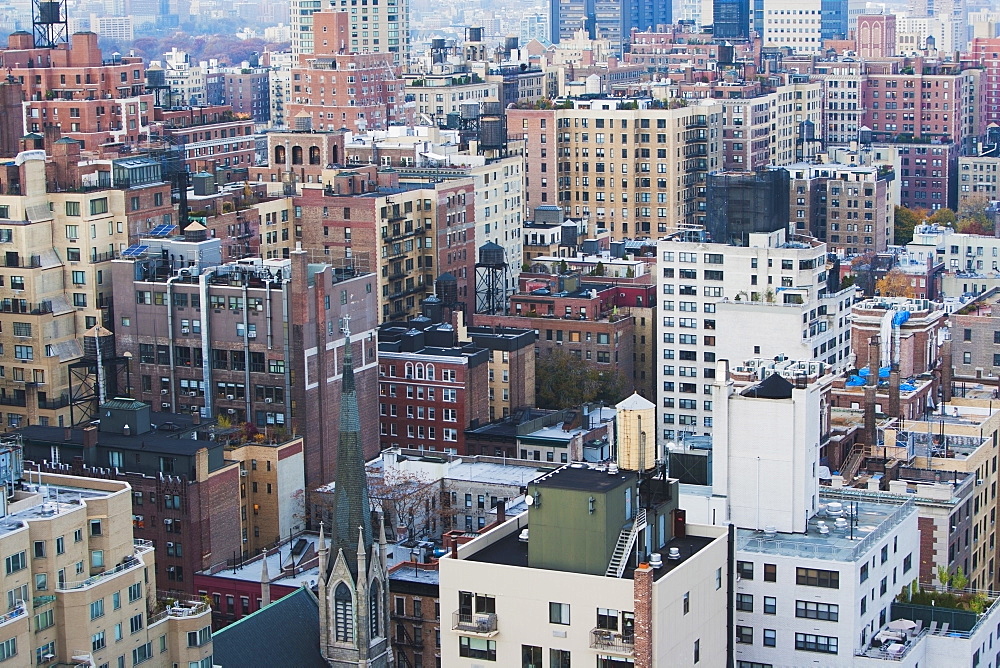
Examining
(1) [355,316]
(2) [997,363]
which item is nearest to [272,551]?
(1) [355,316]

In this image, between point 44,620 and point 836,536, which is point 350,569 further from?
point 836,536

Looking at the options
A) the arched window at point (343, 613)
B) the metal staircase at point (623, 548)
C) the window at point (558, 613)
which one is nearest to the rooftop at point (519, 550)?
the metal staircase at point (623, 548)

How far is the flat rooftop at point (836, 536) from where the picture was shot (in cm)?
10000

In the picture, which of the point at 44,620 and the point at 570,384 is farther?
the point at 570,384

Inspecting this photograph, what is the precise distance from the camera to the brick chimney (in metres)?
85.4

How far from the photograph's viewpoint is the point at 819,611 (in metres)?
98.1

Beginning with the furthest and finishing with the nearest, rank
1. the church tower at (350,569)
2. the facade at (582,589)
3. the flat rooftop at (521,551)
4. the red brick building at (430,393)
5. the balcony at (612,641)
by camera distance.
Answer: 1. the red brick building at (430,393)
2. the church tower at (350,569)
3. the flat rooftop at (521,551)
4. the facade at (582,589)
5. the balcony at (612,641)

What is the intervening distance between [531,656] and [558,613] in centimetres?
256

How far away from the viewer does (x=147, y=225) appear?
174375 millimetres

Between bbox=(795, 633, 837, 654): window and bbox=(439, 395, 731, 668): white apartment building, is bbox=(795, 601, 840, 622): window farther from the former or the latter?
bbox=(439, 395, 731, 668): white apartment building

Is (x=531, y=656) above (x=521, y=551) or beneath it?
beneath

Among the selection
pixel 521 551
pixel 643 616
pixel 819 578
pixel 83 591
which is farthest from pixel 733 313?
pixel 643 616

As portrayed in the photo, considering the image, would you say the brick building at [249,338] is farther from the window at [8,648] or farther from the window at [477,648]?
the window at [477,648]

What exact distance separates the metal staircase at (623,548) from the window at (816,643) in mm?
13314
